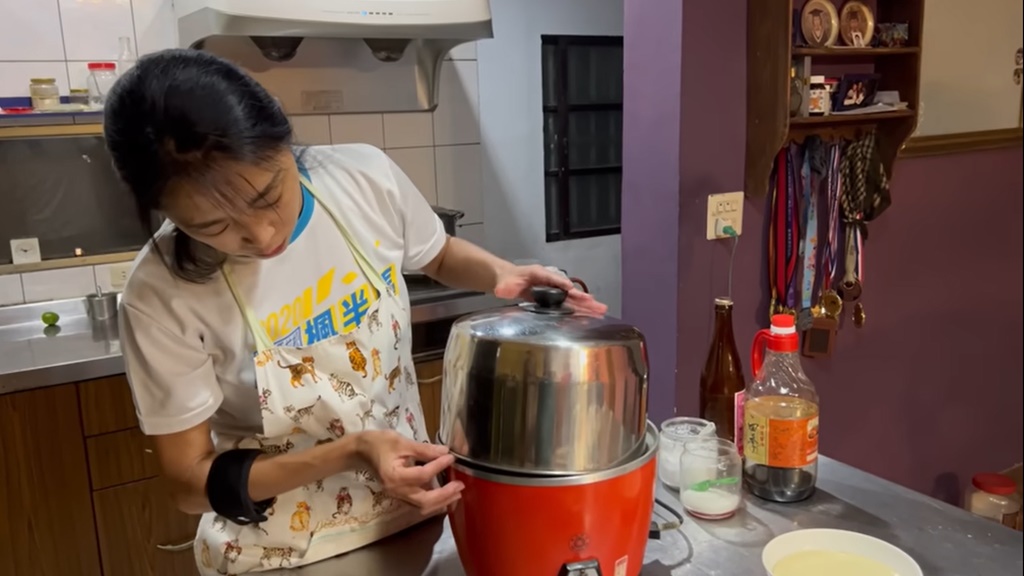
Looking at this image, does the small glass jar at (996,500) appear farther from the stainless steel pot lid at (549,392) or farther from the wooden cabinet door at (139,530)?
the wooden cabinet door at (139,530)

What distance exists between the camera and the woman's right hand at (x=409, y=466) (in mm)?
776

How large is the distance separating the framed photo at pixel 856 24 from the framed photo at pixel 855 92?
76mm

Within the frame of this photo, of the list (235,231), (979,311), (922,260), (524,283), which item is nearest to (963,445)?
(979,311)

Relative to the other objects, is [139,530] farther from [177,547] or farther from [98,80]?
[98,80]

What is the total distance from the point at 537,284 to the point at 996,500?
187cm

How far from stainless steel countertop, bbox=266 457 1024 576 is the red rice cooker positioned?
0.48ft

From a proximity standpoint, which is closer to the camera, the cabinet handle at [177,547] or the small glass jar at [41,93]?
the cabinet handle at [177,547]

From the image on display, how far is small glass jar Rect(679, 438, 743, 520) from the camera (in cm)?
106

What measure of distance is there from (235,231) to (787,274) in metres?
1.37

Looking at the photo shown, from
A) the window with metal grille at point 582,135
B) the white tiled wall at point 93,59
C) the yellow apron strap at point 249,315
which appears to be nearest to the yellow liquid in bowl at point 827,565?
the yellow apron strap at point 249,315

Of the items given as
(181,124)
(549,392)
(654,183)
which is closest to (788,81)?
(654,183)

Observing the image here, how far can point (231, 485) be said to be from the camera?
812 millimetres

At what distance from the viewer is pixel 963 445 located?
2508mm

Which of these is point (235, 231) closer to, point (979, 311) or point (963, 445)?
point (979, 311)
